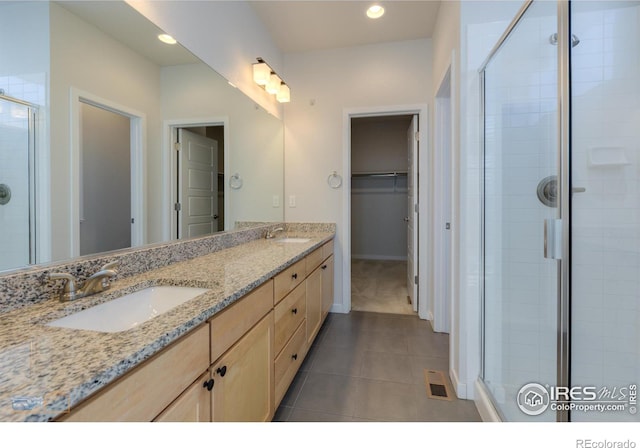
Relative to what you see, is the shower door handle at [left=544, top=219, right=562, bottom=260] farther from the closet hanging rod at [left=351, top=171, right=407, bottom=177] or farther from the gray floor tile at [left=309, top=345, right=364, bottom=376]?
the closet hanging rod at [left=351, top=171, right=407, bottom=177]

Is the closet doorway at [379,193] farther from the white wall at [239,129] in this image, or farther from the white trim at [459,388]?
the white trim at [459,388]

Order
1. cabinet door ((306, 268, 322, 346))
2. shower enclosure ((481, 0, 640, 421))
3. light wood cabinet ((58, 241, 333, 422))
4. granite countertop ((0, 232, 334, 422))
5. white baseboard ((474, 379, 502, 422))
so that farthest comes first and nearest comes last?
1. cabinet door ((306, 268, 322, 346))
2. white baseboard ((474, 379, 502, 422))
3. shower enclosure ((481, 0, 640, 421))
4. light wood cabinet ((58, 241, 333, 422))
5. granite countertop ((0, 232, 334, 422))

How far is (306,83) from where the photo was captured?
10.4 ft

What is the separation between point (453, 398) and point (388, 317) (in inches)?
50.6

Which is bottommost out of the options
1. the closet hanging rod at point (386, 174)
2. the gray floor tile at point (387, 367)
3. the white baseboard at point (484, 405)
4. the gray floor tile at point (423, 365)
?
the gray floor tile at point (423, 365)

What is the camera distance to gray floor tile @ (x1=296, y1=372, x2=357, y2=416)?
1.64 m

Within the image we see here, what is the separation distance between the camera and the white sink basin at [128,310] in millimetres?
871

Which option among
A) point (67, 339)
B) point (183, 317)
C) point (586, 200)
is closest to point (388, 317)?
point (586, 200)

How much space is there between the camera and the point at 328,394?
1754 mm

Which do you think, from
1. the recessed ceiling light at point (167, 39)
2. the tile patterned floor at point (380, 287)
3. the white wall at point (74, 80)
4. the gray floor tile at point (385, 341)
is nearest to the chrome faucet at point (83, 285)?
the white wall at point (74, 80)

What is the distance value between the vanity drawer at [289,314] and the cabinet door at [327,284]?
618 mm

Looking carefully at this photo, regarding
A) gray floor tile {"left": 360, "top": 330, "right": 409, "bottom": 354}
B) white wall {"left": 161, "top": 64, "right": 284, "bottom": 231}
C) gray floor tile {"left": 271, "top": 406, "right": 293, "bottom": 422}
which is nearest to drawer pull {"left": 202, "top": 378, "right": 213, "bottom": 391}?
gray floor tile {"left": 271, "top": 406, "right": 293, "bottom": 422}

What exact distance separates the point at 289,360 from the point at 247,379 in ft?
1.87

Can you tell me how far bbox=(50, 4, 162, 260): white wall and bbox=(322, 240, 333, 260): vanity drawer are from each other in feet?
5.35
